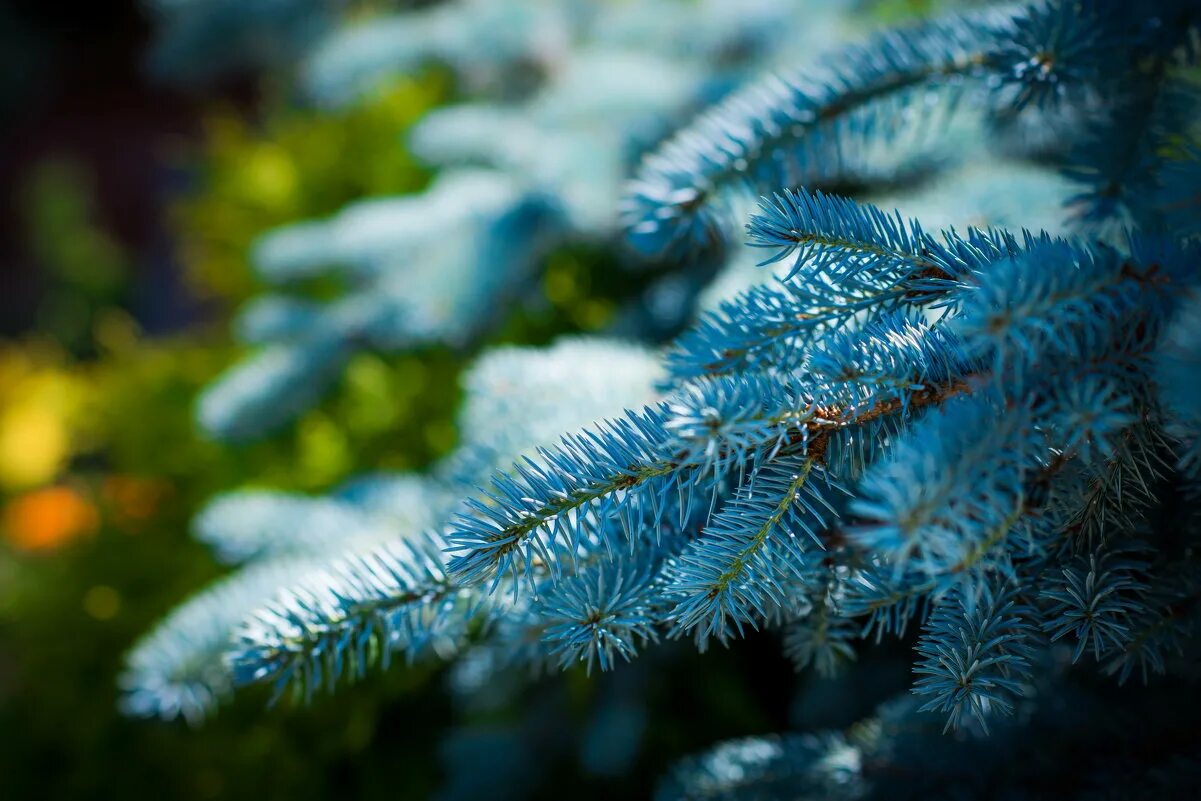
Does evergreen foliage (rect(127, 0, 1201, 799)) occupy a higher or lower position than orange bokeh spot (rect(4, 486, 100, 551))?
lower

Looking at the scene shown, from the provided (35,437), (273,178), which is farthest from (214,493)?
(35,437)

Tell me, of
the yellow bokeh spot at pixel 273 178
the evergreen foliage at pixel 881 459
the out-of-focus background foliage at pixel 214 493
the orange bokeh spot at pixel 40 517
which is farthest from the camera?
the orange bokeh spot at pixel 40 517

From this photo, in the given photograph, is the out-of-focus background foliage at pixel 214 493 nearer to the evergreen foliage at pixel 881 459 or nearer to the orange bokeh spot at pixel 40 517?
the orange bokeh spot at pixel 40 517

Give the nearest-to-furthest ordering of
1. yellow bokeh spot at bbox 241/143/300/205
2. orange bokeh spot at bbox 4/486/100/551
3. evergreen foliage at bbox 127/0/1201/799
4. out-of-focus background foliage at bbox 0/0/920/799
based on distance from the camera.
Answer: evergreen foliage at bbox 127/0/1201/799 → out-of-focus background foliage at bbox 0/0/920/799 → yellow bokeh spot at bbox 241/143/300/205 → orange bokeh spot at bbox 4/486/100/551

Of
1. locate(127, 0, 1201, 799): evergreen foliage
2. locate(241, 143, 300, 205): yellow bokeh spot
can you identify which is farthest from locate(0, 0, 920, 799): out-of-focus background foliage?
locate(127, 0, 1201, 799): evergreen foliage

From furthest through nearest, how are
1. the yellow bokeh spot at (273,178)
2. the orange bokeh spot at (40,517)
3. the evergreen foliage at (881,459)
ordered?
the orange bokeh spot at (40,517) < the yellow bokeh spot at (273,178) < the evergreen foliage at (881,459)

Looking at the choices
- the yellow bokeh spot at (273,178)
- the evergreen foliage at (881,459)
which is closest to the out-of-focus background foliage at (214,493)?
the yellow bokeh spot at (273,178)

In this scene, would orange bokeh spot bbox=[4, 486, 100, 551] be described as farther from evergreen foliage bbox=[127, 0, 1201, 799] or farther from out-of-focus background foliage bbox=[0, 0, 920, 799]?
evergreen foliage bbox=[127, 0, 1201, 799]

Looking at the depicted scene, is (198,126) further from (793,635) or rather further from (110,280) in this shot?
(793,635)
